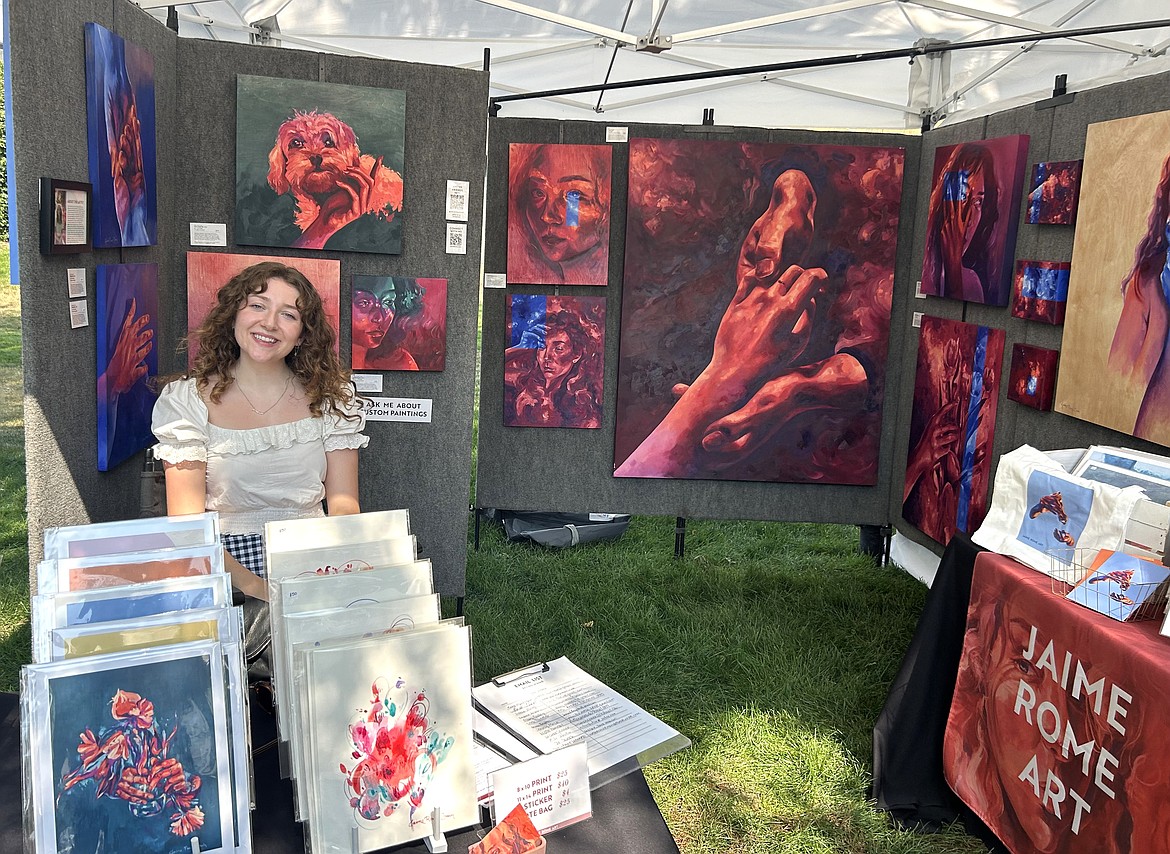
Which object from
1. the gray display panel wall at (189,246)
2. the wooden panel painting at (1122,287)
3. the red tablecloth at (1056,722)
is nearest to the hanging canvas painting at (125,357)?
the gray display panel wall at (189,246)

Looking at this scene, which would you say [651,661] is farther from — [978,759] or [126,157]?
[126,157]

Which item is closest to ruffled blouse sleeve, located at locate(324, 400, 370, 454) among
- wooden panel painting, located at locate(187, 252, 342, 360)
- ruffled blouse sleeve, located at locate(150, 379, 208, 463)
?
ruffled blouse sleeve, located at locate(150, 379, 208, 463)

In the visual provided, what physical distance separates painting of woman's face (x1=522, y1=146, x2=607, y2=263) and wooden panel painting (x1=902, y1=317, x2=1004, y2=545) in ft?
4.83

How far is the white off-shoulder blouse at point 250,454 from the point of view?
2498 mm

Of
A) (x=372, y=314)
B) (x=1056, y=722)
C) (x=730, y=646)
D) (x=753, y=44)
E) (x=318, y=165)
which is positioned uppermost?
(x=753, y=44)

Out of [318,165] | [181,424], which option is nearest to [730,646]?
[181,424]

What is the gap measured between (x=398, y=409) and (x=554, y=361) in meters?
0.95

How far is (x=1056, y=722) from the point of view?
2.08 meters

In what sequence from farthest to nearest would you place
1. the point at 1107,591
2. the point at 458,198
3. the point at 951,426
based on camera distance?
the point at 951,426 < the point at 458,198 < the point at 1107,591

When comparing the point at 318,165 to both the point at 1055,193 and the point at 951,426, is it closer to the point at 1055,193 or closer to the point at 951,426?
the point at 1055,193

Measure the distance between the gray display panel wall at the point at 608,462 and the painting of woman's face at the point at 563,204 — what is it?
113 mm

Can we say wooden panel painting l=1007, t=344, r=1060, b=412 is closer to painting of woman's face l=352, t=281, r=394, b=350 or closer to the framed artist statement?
painting of woman's face l=352, t=281, r=394, b=350

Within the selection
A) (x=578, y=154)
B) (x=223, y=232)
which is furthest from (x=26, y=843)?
(x=578, y=154)

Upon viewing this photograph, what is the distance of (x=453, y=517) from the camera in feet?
11.7
